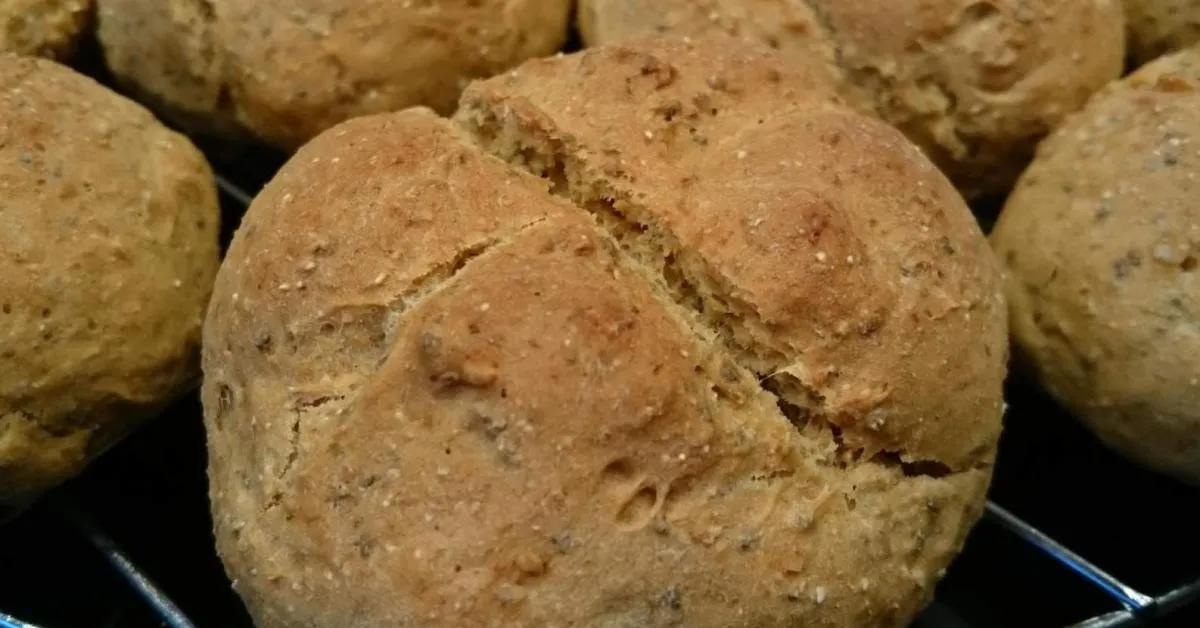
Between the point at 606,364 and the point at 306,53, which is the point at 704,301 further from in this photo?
the point at 306,53

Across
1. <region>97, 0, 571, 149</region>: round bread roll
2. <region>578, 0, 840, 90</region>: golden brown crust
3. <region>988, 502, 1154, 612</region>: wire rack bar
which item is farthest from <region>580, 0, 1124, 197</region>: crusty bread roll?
<region>988, 502, 1154, 612</region>: wire rack bar

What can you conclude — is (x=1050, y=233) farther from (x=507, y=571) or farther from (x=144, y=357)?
(x=144, y=357)

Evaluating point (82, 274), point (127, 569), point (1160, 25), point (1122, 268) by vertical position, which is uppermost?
point (1160, 25)

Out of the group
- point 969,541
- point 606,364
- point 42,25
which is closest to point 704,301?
point 606,364

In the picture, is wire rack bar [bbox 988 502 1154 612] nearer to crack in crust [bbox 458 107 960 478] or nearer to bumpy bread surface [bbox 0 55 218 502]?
crack in crust [bbox 458 107 960 478]

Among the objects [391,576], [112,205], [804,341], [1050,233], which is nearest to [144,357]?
[112,205]

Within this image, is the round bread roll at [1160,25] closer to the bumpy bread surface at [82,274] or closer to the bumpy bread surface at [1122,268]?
the bumpy bread surface at [1122,268]
